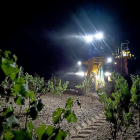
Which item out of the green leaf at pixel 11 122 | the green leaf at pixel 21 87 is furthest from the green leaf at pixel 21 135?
the green leaf at pixel 21 87

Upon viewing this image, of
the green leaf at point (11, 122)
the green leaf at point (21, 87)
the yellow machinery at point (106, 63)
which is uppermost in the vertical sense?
the yellow machinery at point (106, 63)

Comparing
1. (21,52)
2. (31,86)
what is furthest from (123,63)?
A: (21,52)

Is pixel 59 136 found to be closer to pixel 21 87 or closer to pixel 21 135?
pixel 21 135

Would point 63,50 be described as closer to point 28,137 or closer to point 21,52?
point 21,52

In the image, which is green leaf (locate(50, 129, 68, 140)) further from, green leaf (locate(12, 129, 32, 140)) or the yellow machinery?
the yellow machinery

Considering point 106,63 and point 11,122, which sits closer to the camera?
point 11,122

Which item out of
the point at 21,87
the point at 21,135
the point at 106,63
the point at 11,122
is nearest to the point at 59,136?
the point at 21,135

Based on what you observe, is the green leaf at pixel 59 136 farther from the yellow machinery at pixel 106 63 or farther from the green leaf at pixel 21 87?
the yellow machinery at pixel 106 63

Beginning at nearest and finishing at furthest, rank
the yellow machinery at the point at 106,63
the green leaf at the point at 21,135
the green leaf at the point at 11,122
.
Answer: the green leaf at the point at 21,135 → the green leaf at the point at 11,122 → the yellow machinery at the point at 106,63

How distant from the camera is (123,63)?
16.1 meters

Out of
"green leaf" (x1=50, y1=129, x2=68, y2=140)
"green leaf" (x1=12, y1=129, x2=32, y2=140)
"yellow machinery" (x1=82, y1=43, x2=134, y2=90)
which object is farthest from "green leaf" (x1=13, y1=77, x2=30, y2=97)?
"yellow machinery" (x1=82, y1=43, x2=134, y2=90)

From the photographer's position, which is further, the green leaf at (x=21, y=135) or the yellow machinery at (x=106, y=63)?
the yellow machinery at (x=106, y=63)

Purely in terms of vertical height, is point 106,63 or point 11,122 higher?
point 106,63

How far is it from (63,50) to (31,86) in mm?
35402
